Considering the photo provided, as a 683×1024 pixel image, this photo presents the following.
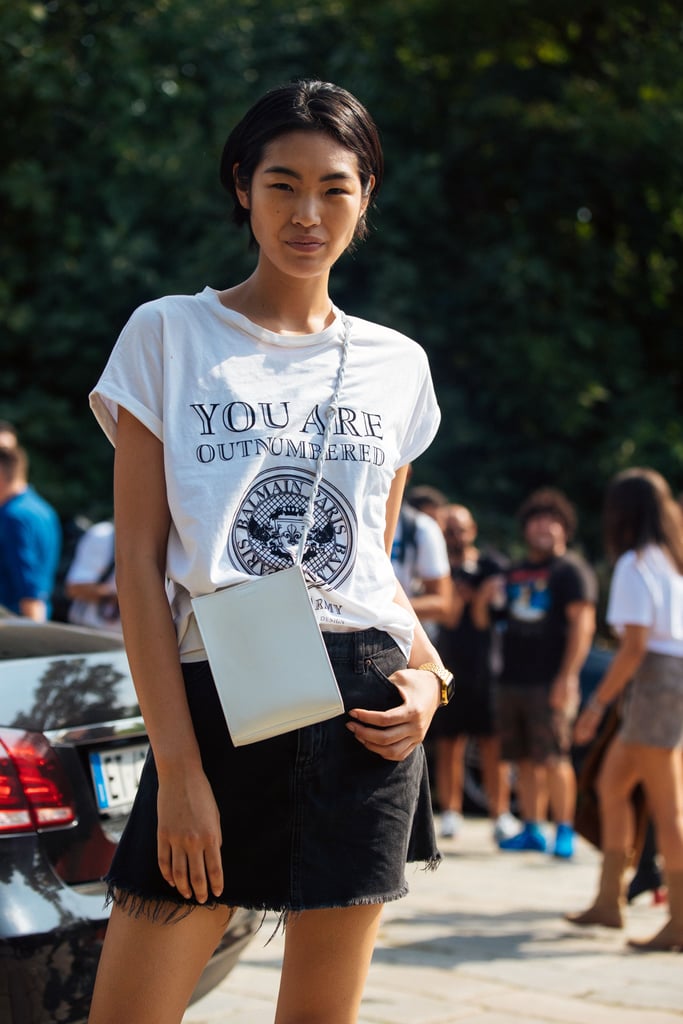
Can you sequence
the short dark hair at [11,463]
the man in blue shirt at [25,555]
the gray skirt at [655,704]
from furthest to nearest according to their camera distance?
the short dark hair at [11,463]
the man in blue shirt at [25,555]
the gray skirt at [655,704]

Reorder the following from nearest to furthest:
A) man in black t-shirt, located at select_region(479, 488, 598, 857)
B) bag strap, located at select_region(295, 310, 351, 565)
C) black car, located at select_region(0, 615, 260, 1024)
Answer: bag strap, located at select_region(295, 310, 351, 565) < black car, located at select_region(0, 615, 260, 1024) < man in black t-shirt, located at select_region(479, 488, 598, 857)

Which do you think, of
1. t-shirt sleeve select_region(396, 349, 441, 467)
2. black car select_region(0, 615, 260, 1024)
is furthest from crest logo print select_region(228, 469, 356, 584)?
black car select_region(0, 615, 260, 1024)

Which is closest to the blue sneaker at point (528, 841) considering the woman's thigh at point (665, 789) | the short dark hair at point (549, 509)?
the short dark hair at point (549, 509)

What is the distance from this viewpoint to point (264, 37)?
12.2 meters

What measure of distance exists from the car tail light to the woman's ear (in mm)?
1360

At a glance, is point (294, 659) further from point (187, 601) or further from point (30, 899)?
point (30, 899)

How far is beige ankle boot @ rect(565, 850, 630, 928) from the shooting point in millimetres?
5621

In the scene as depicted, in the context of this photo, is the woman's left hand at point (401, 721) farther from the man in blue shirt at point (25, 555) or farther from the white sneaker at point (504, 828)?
the white sneaker at point (504, 828)

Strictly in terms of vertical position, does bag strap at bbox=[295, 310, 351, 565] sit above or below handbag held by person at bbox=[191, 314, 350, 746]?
above

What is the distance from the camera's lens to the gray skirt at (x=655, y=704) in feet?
18.3

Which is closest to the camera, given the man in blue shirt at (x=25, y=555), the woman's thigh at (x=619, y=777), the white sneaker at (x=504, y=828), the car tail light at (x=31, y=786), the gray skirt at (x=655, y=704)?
the car tail light at (x=31, y=786)

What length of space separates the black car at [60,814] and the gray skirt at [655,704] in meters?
2.58

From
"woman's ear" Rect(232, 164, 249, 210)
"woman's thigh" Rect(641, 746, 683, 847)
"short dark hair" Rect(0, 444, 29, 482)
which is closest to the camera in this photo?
"woman's ear" Rect(232, 164, 249, 210)

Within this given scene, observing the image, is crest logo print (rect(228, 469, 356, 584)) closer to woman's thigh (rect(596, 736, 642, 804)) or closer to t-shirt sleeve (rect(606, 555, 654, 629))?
t-shirt sleeve (rect(606, 555, 654, 629))
